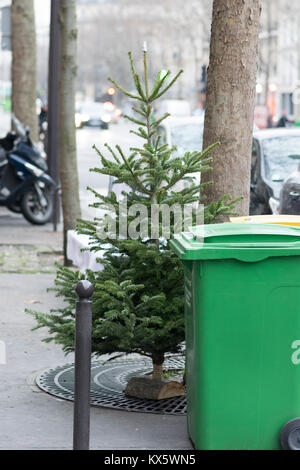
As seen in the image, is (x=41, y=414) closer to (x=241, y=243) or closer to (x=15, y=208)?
(x=241, y=243)

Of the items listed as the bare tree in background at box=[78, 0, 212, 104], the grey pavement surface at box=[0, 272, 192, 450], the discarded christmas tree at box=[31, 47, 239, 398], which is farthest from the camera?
the bare tree in background at box=[78, 0, 212, 104]

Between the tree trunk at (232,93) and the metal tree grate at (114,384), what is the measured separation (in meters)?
1.21

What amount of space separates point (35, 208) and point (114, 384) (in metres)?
9.39

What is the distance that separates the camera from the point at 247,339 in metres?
5.00

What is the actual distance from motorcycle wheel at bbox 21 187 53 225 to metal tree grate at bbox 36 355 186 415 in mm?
8367

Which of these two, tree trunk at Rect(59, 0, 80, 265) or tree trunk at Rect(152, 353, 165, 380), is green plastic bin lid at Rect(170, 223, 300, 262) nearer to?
tree trunk at Rect(152, 353, 165, 380)

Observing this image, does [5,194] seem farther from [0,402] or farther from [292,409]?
[292,409]

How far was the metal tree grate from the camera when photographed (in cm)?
627

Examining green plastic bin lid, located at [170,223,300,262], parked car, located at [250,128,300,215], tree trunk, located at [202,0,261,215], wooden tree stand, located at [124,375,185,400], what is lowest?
wooden tree stand, located at [124,375,185,400]

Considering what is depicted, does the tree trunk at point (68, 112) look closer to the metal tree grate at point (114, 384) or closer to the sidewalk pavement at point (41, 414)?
the sidewalk pavement at point (41, 414)

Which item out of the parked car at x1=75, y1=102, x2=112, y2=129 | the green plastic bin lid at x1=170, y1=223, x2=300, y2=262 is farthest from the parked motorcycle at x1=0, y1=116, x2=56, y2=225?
the parked car at x1=75, y1=102, x2=112, y2=129

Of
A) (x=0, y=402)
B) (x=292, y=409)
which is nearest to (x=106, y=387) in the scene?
(x=0, y=402)

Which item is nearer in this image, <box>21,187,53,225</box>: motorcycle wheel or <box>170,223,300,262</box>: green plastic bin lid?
<box>170,223,300,262</box>: green plastic bin lid

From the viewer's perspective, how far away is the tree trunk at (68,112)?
12.1 m
